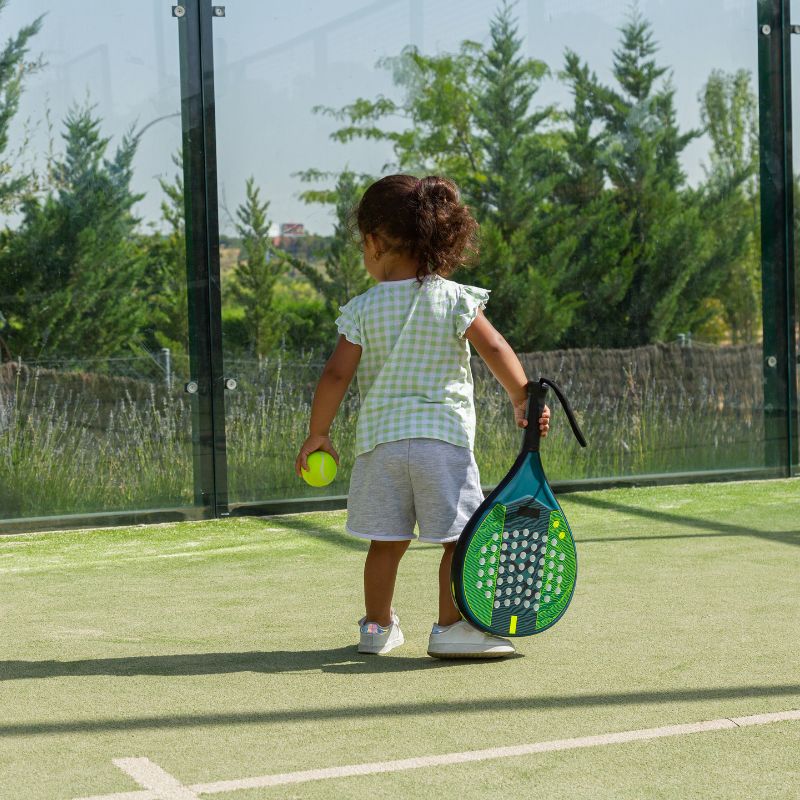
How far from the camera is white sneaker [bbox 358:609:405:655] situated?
12.3 ft

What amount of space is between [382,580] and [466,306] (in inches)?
32.0

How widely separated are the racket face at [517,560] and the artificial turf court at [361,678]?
0.13 m

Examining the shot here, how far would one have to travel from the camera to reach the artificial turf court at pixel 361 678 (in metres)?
2.68

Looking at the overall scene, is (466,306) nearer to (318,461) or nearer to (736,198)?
(318,461)

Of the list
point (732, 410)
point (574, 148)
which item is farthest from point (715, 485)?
point (574, 148)

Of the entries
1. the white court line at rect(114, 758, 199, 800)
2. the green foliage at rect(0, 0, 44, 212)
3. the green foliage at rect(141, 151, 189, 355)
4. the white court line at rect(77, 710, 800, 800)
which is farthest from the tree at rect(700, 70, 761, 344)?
the white court line at rect(114, 758, 199, 800)

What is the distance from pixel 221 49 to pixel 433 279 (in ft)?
10.3

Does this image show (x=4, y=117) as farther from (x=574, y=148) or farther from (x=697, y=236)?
(x=697, y=236)

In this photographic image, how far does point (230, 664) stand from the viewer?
3.66m

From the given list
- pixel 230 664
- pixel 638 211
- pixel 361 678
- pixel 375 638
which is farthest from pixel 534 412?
pixel 638 211

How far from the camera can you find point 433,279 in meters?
3.81

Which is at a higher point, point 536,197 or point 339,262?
point 536,197

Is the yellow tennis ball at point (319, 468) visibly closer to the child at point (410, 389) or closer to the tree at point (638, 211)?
the child at point (410, 389)

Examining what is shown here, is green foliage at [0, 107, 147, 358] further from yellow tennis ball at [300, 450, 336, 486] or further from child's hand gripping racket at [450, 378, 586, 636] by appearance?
child's hand gripping racket at [450, 378, 586, 636]
